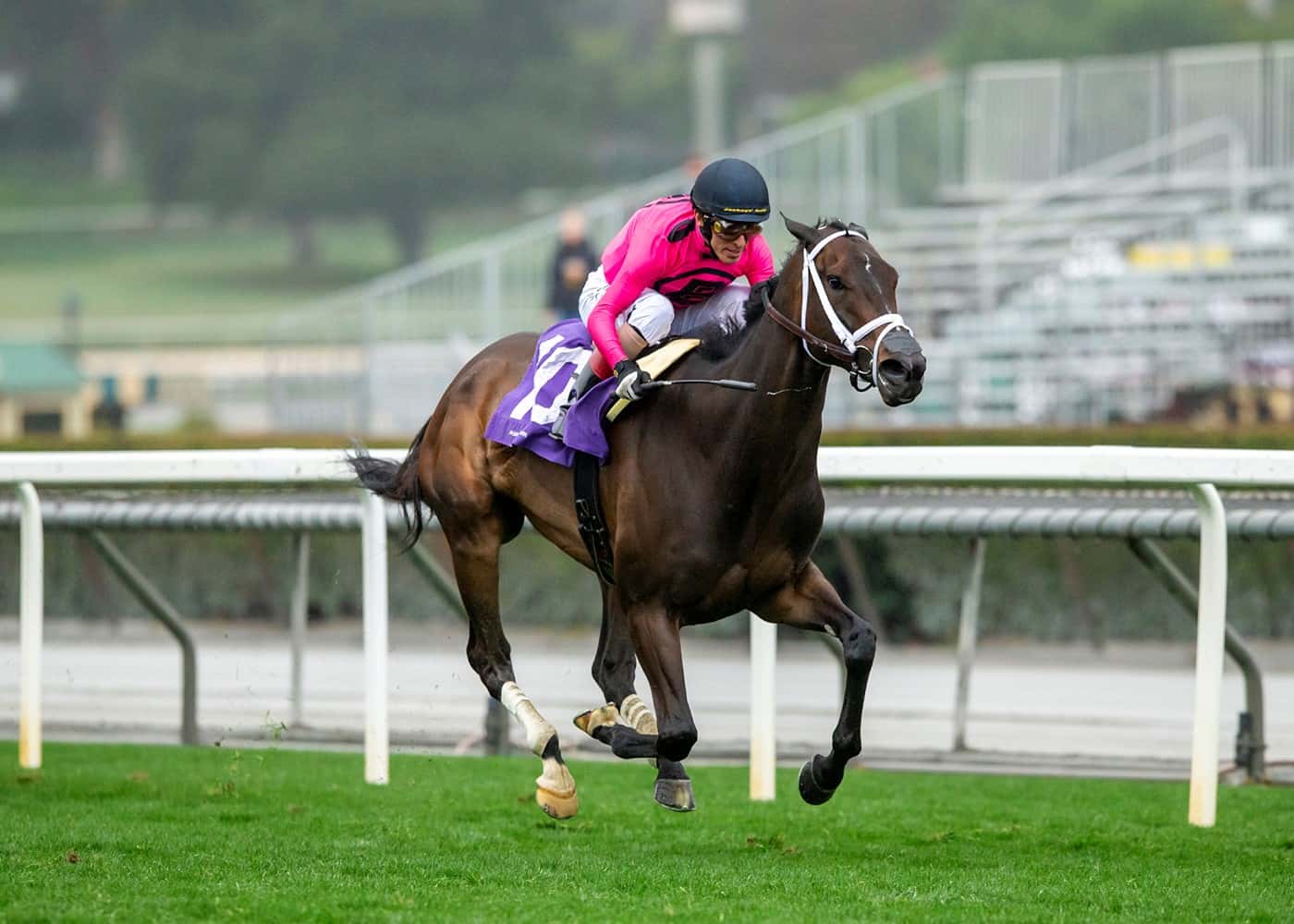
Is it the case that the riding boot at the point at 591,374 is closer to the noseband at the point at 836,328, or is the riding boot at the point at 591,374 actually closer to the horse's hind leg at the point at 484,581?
the noseband at the point at 836,328

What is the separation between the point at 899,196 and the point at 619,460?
14.6 meters

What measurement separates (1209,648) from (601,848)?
5.81 feet

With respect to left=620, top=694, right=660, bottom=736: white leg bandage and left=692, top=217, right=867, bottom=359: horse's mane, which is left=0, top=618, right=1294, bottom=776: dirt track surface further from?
left=692, top=217, right=867, bottom=359: horse's mane

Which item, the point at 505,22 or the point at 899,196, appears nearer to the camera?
the point at 899,196

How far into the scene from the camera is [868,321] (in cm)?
491

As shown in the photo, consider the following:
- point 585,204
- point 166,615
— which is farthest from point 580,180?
point 166,615

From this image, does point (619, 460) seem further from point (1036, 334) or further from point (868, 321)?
point (1036, 334)

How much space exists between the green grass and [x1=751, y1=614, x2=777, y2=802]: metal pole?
10 centimetres

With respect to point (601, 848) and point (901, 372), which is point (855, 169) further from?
point (901, 372)

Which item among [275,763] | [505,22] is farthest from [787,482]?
[505,22]

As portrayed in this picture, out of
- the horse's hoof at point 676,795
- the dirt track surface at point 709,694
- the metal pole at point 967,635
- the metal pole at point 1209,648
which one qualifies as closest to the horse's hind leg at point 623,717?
the horse's hoof at point 676,795

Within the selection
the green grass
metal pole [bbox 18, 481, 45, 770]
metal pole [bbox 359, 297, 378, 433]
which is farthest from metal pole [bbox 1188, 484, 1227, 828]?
metal pole [bbox 359, 297, 378, 433]

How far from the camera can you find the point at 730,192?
5.22m

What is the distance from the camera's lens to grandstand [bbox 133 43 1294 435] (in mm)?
15648
